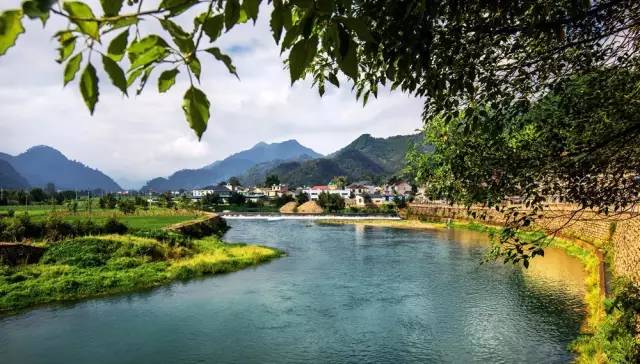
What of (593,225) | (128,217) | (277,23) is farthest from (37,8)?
(128,217)

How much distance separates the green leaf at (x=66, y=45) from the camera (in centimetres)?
129

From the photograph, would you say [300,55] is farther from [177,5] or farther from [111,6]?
[111,6]

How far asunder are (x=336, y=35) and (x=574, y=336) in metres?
19.9

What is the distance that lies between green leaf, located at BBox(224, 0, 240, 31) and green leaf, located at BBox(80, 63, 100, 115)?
425mm

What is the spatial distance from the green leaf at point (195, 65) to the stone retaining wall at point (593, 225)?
5.33 m

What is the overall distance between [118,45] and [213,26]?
0.99ft

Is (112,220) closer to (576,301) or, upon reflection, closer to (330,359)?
(330,359)

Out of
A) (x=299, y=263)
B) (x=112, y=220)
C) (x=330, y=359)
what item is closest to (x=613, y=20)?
(x=330, y=359)

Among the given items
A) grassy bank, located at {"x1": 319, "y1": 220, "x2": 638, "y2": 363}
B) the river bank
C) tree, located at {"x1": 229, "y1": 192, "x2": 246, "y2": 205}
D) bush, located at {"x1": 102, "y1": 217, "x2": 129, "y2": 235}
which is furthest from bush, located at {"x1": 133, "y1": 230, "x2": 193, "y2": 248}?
tree, located at {"x1": 229, "y1": 192, "x2": 246, "y2": 205}

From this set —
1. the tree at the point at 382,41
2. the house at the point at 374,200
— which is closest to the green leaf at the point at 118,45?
the tree at the point at 382,41

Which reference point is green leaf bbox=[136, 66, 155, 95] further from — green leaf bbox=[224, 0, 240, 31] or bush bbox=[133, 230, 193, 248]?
bush bbox=[133, 230, 193, 248]

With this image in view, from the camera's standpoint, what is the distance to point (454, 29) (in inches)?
217

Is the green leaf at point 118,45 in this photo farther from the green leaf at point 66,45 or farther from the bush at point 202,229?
the bush at point 202,229

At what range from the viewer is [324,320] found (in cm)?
2048
